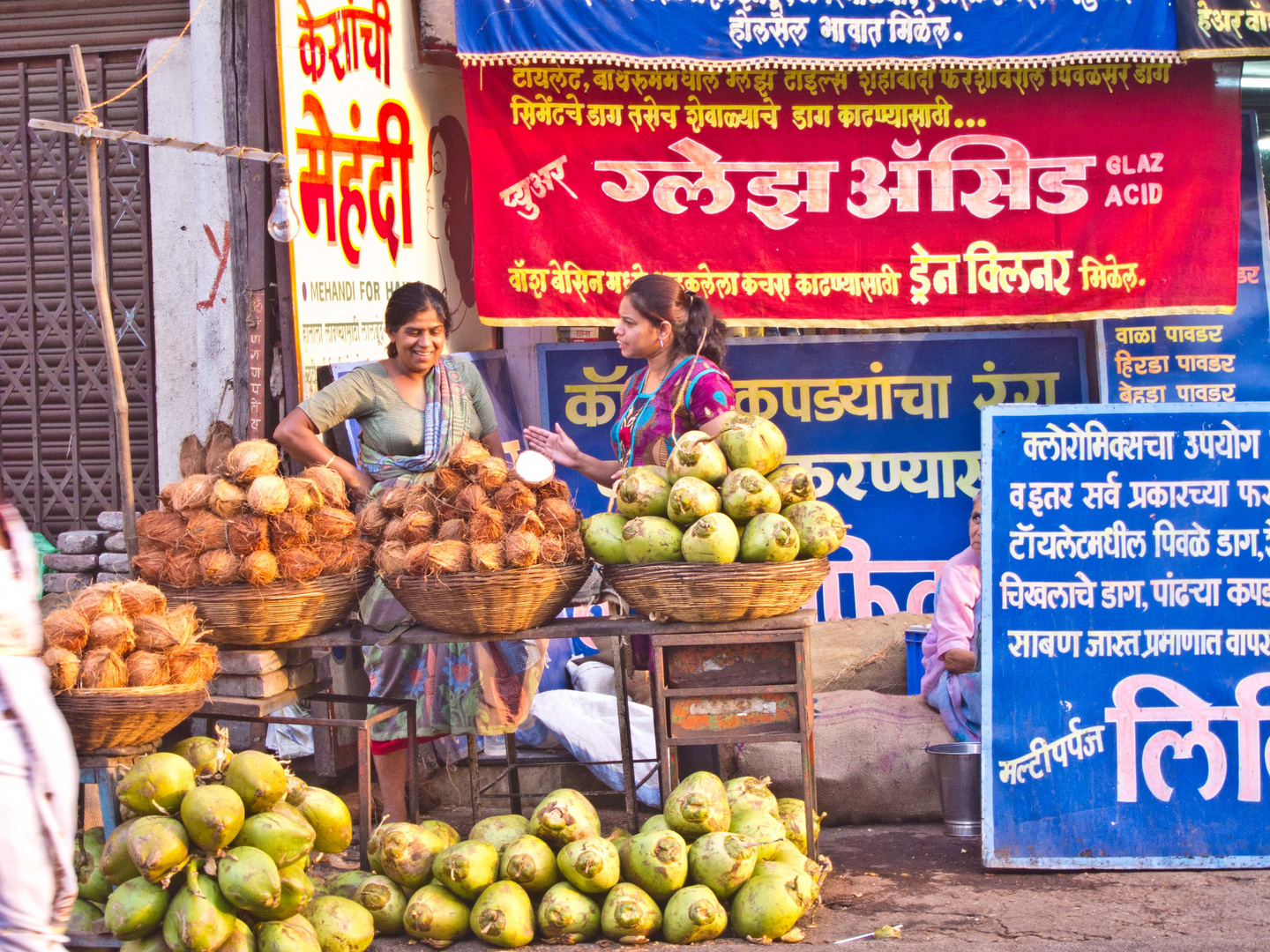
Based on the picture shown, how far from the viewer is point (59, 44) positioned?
5645 millimetres

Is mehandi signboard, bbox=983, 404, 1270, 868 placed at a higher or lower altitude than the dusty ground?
higher

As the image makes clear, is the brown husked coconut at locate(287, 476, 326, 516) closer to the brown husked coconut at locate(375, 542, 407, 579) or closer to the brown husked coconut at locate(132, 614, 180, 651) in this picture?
the brown husked coconut at locate(375, 542, 407, 579)

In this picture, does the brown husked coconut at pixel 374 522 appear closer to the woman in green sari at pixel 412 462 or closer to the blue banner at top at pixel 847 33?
the woman in green sari at pixel 412 462

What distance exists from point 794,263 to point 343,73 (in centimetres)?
214

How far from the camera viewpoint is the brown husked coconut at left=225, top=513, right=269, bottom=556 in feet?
12.3

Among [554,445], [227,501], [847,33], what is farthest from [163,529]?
[847,33]

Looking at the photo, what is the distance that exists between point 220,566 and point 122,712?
524 mm

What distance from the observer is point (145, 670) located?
3377 mm

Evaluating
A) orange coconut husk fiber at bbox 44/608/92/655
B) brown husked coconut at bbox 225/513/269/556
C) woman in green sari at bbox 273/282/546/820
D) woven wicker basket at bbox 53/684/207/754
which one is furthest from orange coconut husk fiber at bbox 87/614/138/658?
woman in green sari at bbox 273/282/546/820

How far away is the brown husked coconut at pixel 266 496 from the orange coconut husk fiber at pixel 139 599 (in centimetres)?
37

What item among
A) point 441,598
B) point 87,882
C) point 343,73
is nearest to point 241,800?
point 87,882

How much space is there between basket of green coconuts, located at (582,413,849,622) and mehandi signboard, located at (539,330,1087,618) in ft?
7.86

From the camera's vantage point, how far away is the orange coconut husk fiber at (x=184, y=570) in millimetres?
3744

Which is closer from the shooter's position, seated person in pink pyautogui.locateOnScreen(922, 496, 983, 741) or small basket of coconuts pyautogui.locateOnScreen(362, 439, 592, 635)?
small basket of coconuts pyautogui.locateOnScreen(362, 439, 592, 635)
